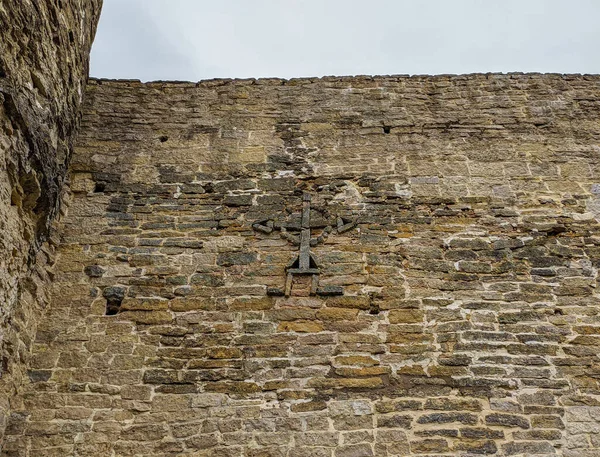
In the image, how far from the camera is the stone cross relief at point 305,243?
443 centimetres

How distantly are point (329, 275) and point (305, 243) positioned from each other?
1.07ft

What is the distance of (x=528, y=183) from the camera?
5.11m

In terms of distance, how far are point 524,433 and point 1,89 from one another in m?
3.58

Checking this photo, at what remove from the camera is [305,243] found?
15.4ft

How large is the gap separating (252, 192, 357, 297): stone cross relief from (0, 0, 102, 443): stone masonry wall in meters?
1.54

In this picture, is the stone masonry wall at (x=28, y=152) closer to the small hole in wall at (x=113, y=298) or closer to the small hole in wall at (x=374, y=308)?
the small hole in wall at (x=113, y=298)

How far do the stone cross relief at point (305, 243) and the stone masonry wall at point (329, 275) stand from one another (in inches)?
0.9

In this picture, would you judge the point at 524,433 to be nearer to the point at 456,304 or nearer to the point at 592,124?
the point at 456,304

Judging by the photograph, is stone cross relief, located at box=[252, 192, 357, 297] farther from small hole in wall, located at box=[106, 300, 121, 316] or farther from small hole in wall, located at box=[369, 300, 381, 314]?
small hole in wall, located at box=[106, 300, 121, 316]

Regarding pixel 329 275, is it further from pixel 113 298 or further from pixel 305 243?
pixel 113 298

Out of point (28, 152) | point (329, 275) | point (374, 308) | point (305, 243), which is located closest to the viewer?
point (28, 152)

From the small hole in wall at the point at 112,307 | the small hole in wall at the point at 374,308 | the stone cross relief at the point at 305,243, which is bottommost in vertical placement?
the small hole in wall at the point at 112,307

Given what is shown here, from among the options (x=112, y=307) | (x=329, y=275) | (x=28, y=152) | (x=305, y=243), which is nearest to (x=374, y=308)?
(x=329, y=275)

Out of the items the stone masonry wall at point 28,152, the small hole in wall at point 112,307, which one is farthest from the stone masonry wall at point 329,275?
the stone masonry wall at point 28,152
